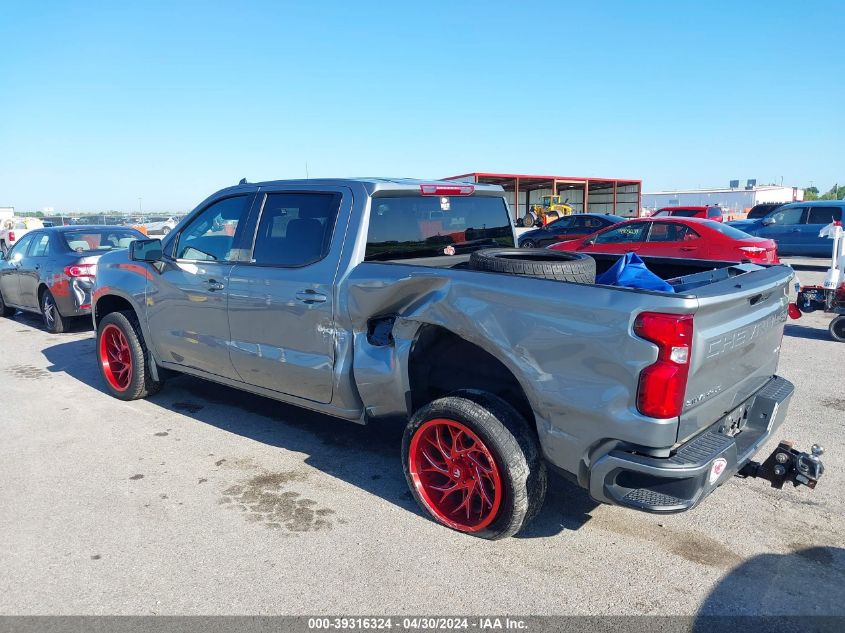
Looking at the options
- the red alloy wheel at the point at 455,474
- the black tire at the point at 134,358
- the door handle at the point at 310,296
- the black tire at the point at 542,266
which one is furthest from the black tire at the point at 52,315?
the black tire at the point at 542,266

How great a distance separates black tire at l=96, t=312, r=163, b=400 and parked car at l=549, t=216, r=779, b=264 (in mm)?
7150

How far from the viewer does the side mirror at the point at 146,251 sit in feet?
16.0

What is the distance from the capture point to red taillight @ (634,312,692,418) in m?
2.49

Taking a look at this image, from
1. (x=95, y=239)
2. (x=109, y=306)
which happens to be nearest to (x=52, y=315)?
(x=95, y=239)

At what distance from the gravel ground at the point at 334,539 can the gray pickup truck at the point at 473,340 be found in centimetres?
33

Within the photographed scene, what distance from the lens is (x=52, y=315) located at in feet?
29.1

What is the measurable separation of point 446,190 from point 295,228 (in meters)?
1.07

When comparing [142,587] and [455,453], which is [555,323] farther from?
[142,587]

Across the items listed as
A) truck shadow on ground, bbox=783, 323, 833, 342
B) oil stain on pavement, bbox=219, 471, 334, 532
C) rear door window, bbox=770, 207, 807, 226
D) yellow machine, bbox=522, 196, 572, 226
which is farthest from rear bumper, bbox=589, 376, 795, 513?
yellow machine, bbox=522, 196, 572, 226

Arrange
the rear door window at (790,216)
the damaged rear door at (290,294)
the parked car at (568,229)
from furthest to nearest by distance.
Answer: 1. the parked car at (568,229)
2. the rear door window at (790,216)
3. the damaged rear door at (290,294)

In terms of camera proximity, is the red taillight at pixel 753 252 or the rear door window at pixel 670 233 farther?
the rear door window at pixel 670 233

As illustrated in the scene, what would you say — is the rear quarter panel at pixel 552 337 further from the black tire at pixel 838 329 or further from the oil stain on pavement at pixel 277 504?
the black tire at pixel 838 329

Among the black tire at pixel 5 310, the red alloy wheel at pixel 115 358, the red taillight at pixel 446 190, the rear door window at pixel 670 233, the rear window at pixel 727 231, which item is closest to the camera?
the red taillight at pixel 446 190

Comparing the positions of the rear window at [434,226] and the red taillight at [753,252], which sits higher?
the rear window at [434,226]
